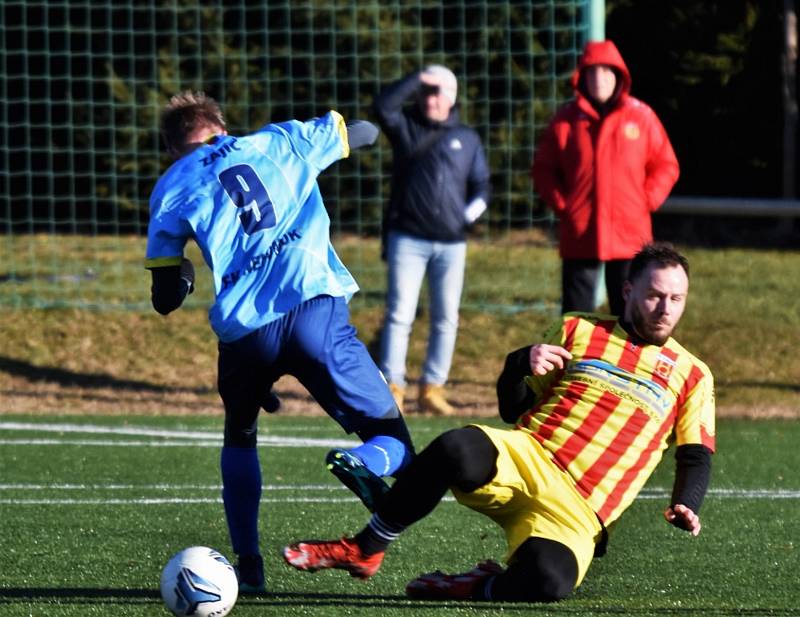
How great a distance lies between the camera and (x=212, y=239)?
5074 mm

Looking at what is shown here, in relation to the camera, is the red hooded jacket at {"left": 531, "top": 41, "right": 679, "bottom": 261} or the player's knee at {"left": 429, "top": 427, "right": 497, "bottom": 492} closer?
the player's knee at {"left": 429, "top": 427, "right": 497, "bottom": 492}

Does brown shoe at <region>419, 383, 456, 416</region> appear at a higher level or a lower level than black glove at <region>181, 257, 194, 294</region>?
lower

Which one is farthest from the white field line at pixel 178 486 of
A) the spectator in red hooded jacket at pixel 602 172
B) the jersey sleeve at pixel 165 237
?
the jersey sleeve at pixel 165 237

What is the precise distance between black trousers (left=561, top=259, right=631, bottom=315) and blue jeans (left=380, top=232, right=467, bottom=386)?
971mm

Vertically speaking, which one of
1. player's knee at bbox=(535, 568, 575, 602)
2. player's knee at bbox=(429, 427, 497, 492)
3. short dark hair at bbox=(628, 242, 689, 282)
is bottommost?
player's knee at bbox=(535, 568, 575, 602)

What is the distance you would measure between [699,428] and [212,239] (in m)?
1.63

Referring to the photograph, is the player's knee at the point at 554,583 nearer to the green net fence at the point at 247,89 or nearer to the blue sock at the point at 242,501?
the blue sock at the point at 242,501

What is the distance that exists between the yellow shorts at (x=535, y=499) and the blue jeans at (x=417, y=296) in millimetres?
5078

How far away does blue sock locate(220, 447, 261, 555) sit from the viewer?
17.0 ft

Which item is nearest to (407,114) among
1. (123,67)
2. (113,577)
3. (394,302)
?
(394,302)

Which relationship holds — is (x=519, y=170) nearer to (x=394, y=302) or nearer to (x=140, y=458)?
(x=394, y=302)

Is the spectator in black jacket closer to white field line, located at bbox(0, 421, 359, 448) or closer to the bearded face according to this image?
white field line, located at bbox(0, 421, 359, 448)

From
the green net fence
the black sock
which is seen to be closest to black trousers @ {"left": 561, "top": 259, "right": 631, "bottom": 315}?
the green net fence

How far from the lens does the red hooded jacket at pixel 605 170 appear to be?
9.24 meters
